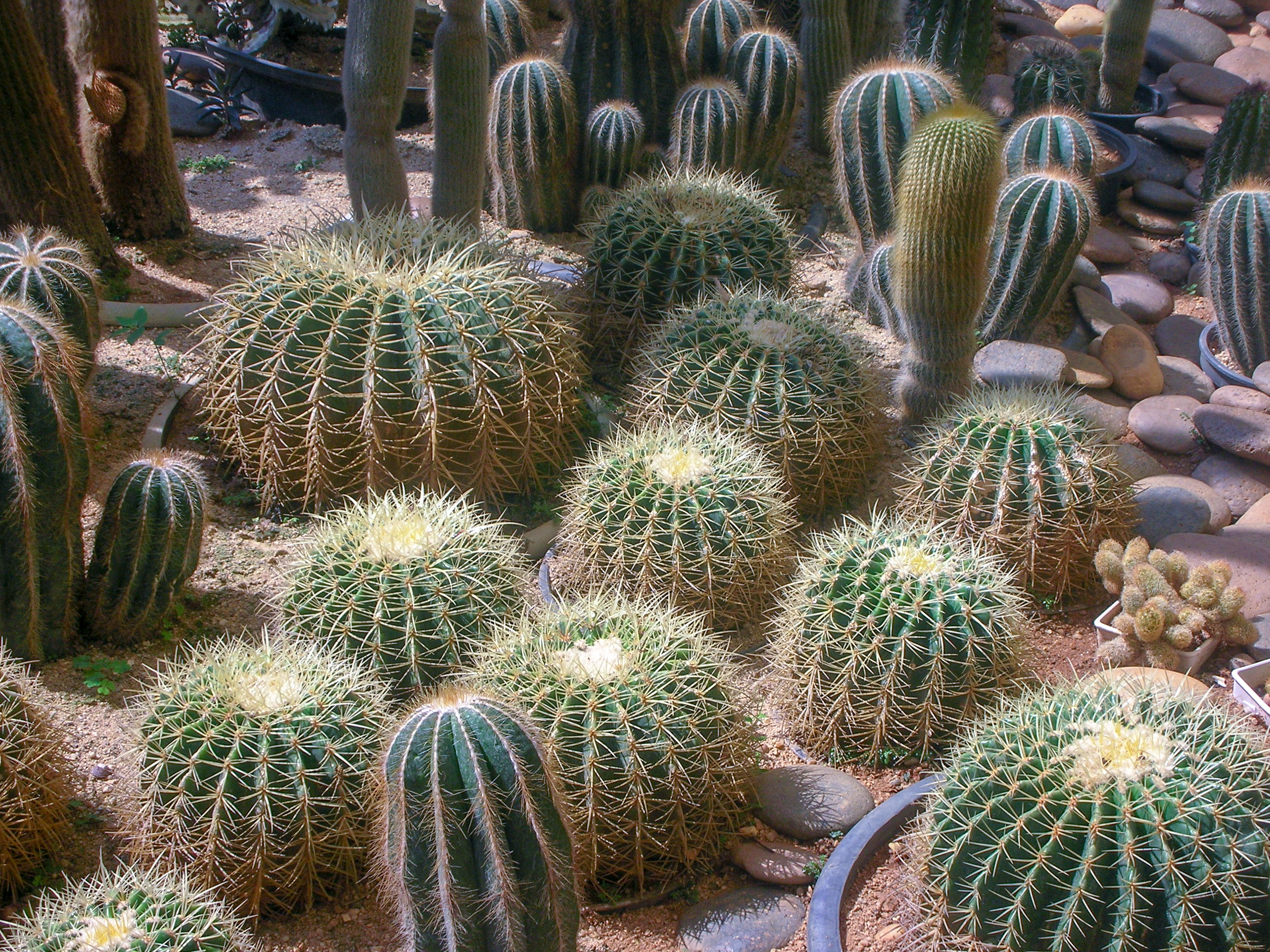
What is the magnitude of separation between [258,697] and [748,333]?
234cm

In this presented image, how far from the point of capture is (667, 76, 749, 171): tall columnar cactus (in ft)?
20.4

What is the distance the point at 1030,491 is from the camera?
12.1 feet

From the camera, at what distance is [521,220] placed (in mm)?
6531

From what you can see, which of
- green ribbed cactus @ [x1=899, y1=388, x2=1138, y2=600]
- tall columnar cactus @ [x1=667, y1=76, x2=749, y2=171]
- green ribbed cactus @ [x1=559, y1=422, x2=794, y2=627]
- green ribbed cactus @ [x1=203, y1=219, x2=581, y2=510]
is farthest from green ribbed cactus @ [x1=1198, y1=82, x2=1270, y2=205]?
green ribbed cactus @ [x1=203, y1=219, x2=581, y2=510]

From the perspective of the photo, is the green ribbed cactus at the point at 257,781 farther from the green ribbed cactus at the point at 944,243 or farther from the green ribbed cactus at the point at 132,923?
the green ribbed cactus at the point at 944,243

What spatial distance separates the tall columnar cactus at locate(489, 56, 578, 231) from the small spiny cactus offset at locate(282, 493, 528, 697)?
371 centimetres

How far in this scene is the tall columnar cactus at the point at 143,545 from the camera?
3109 mm

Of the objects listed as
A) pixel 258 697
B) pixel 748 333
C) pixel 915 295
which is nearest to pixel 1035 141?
pixel 915 295

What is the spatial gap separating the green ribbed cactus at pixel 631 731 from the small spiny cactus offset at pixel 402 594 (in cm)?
23

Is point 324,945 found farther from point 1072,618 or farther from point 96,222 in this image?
point 96,222

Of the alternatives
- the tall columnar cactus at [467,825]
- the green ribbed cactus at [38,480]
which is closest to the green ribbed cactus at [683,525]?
the tall columnar cactus at [467,825]

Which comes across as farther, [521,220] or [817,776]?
[521,220]

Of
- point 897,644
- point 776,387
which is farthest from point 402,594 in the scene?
point 776,387

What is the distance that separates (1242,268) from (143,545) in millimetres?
5280
